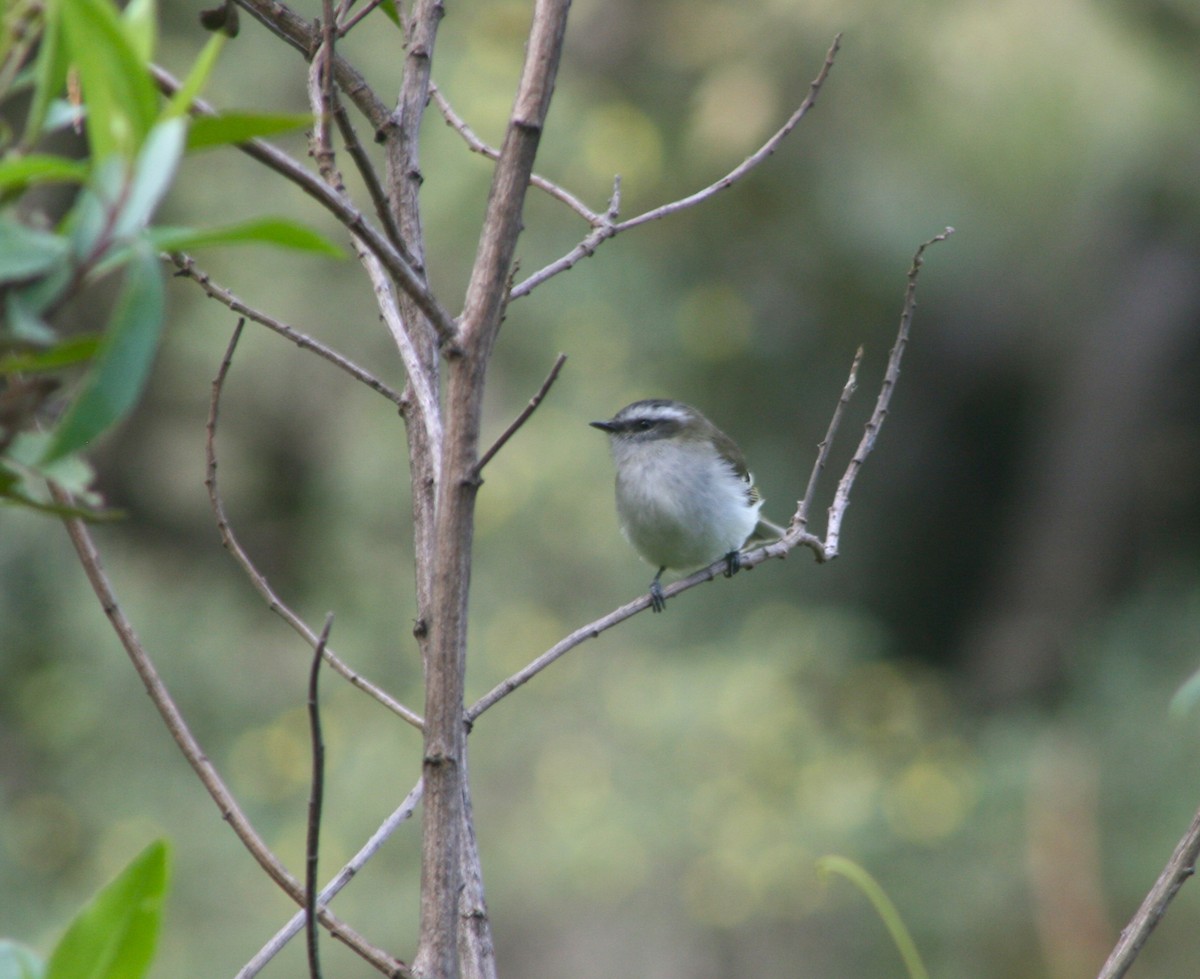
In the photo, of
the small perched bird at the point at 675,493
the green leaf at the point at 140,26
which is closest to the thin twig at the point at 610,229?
the green leaf at the point at 140,26

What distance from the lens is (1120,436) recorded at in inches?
306

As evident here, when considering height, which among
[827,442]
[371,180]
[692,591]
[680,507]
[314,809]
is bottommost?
[314,809]

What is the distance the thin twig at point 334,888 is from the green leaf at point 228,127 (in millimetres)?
638

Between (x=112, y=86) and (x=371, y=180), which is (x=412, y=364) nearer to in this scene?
(x=371, y=180)

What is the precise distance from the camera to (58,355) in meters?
0.66

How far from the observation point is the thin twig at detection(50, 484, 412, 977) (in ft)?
3.80

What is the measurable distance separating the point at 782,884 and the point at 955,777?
4.12 ft

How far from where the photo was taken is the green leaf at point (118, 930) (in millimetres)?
711

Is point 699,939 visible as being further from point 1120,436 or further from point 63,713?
point 1120,436

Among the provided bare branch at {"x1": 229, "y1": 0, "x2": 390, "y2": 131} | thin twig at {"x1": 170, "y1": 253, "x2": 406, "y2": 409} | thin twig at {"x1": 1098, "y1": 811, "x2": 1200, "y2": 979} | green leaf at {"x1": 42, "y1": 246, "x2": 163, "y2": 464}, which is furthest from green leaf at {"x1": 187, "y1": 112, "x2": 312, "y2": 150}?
thin twig at {"x1": 1098, "y1": 811, "x2": 1200, "y2": 979}

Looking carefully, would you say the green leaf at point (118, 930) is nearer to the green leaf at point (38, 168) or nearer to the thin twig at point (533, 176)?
the green leaf at point (38, 168)

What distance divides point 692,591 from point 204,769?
546 cm

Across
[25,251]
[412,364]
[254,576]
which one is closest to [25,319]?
[25,251]

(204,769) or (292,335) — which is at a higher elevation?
(292,335)
